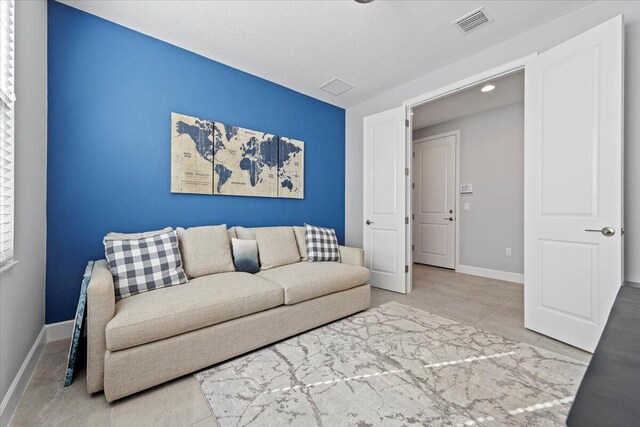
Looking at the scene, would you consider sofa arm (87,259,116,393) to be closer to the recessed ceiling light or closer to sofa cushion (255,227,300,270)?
sofa cushion (255,227,300,270)

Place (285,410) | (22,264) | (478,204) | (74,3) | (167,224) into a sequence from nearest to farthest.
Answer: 1. (285,410)
2. (22,264)
3. (74,3)
4. (167,224)
5. (478,204)

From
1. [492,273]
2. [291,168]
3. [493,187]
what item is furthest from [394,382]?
[493,187]

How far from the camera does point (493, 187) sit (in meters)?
4.27

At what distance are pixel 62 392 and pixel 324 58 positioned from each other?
3.34m

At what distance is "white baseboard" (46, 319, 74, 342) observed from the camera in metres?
2.08

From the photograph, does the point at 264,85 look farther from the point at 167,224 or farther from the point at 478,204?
the point at 478,204

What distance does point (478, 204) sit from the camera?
446 cm


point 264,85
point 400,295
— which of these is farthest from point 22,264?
point 400,295

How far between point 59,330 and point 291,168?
2.64 metres

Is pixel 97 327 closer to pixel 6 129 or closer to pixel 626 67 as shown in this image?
pixel 6 129

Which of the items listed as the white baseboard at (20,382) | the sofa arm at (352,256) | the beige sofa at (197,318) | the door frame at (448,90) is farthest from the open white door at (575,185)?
the white baseboard at (20,382)

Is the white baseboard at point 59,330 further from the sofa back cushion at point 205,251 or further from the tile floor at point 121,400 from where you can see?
the sofa back cushion at point 205,251

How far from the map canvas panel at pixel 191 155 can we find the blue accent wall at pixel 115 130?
7 cm

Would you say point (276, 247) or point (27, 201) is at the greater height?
point (27, 201)
